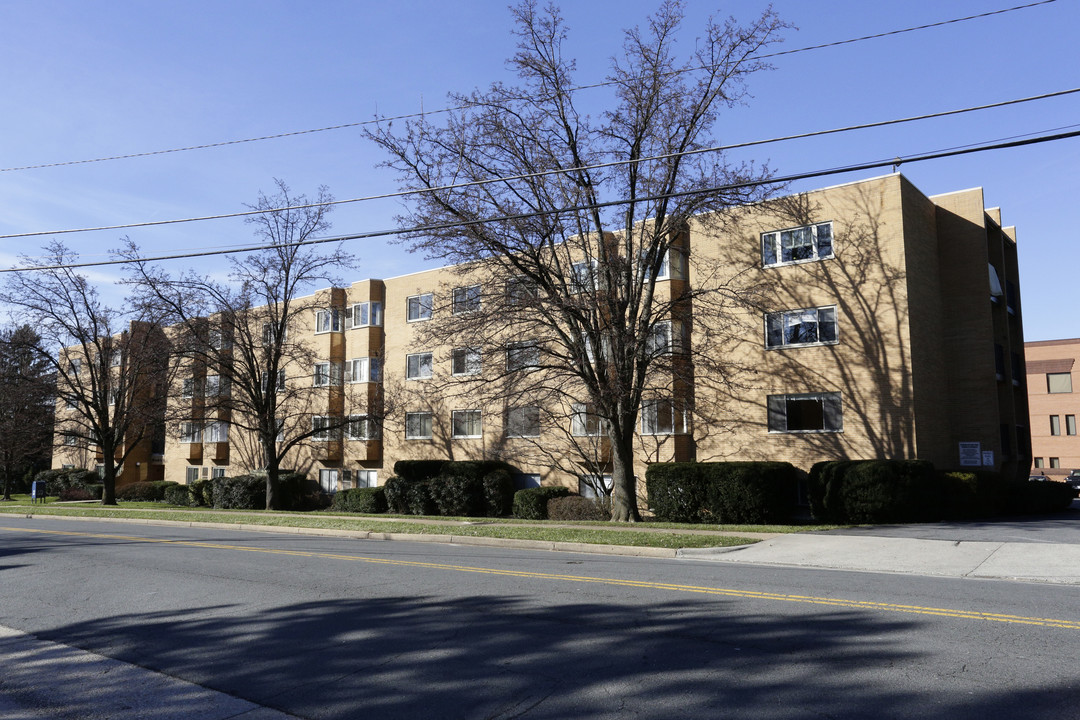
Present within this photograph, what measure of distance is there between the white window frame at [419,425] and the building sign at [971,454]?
65.0ft

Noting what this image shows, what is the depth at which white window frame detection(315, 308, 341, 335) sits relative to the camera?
1495 inches

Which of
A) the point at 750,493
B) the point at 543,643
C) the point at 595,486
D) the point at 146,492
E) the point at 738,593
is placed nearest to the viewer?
the point at 543,643

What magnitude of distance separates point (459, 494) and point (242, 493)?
12.5m

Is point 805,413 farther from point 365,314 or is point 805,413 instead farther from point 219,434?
point 219,434

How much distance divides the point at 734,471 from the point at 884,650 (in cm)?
1482

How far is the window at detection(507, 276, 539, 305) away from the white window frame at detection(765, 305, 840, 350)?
7.30 meters

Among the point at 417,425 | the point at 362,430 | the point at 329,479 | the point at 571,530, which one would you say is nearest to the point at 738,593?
the point at 571,530

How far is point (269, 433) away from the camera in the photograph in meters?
32.2

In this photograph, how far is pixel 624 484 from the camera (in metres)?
21.5

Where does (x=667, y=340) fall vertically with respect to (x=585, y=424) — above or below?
above

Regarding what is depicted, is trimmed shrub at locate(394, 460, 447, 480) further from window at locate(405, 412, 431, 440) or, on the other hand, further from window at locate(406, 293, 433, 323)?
window at locate(406, 293, 433, 323)

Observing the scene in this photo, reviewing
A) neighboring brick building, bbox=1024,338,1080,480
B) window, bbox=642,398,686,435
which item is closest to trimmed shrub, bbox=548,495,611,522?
window, bbox=642,398,686,435

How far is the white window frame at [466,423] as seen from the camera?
105ft

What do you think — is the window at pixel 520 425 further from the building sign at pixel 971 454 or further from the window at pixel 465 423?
the building sign at pixel 971 454
